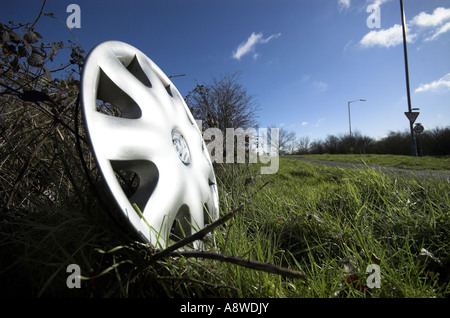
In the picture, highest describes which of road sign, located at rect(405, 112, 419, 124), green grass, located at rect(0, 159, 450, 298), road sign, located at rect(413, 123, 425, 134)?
Answer: road sign, located at rect(405, 112, 419, 124)

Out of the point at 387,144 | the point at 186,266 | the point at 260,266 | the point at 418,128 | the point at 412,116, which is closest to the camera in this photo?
the point at 260,266

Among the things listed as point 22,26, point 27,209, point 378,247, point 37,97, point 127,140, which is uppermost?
point 22,26

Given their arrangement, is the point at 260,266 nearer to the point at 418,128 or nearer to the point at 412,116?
the point at 412,116

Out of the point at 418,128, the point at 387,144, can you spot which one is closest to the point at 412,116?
the point at 418,128

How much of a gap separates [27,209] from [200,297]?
108 cm

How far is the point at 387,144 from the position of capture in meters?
23.1

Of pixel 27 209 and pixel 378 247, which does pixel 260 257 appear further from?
pixel 27 209

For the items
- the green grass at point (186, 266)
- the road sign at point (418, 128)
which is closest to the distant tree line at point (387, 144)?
the road sign at point (418, 128)

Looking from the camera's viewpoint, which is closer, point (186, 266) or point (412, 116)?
point (186, 266)

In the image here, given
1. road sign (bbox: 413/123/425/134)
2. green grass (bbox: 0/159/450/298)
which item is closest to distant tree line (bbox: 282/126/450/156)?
road sign (bbox: 413/123/425/134)

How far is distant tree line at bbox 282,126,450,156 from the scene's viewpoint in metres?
17.7

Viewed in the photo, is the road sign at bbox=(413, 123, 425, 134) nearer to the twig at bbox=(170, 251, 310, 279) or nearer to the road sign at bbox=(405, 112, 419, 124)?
the road sign at bbox=(405, 112, 419, 124)

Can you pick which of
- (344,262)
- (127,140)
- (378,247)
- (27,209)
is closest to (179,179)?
(127,140)

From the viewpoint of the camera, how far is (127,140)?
1034mm
